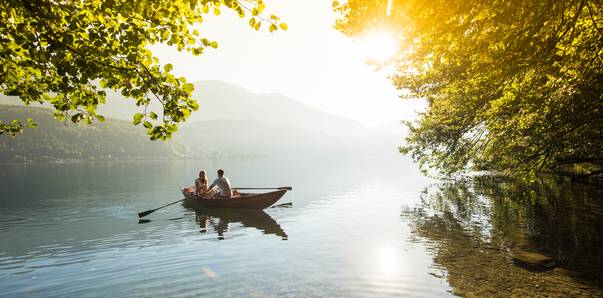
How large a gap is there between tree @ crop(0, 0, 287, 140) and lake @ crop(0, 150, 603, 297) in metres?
7.06

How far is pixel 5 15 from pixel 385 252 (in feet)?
50.5

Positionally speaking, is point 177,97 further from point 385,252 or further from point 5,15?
point 385,252

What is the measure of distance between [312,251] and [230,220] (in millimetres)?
9028

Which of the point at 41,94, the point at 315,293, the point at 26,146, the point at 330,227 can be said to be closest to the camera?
the point at 41,94

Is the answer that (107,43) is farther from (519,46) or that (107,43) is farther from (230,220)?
(230,220)

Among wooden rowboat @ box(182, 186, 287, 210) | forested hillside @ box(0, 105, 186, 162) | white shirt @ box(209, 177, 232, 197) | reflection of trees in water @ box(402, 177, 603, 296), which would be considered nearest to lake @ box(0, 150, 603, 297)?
reflection of trees in water @ box(402, 177, 603, 296)

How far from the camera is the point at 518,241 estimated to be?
56.2ft

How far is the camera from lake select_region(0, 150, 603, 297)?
11.9 metres

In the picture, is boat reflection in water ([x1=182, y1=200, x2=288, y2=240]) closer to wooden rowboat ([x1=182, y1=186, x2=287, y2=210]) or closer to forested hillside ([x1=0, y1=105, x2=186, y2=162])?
wooden rowboat ([x1=182, y1=186, x2=287, y2=210])

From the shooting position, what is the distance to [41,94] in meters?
7.95

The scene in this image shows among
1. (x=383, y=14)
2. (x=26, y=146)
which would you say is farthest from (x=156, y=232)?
(x=26, y=146)

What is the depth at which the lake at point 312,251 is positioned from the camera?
11898 mm

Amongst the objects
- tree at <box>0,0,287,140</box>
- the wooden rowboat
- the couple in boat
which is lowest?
the wooden rowboat

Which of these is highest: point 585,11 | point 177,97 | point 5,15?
point 585,11
